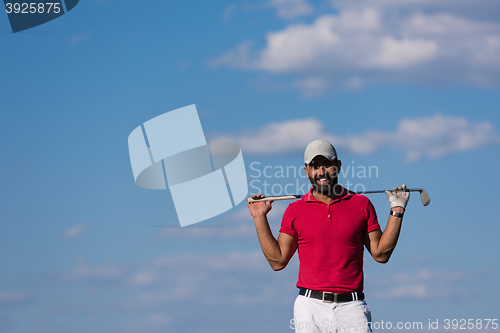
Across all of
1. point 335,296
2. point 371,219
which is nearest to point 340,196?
point 371,219

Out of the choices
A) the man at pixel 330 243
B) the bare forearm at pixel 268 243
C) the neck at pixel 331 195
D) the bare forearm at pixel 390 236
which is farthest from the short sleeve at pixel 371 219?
the bare forearm at pixel 268 243

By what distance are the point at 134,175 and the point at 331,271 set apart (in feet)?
31.6

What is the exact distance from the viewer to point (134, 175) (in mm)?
17016

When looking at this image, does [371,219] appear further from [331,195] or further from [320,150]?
[320,150]

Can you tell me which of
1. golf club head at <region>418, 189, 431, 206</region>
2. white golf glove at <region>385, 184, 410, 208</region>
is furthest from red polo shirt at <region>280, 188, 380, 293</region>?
golf club head at <region>418, 189, 431, 206</region>

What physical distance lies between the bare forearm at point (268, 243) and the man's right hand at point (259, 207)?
0.06 metres

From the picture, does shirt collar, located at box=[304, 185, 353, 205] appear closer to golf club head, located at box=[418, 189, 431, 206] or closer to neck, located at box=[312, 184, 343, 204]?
neck, located at box=[312, 184, 343, 204]

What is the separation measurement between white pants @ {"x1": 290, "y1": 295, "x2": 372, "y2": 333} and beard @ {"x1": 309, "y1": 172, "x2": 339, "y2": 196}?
1.53 meters

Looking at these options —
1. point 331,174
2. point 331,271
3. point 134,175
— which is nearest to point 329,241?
point 331,271

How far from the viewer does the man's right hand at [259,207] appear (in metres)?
9.09

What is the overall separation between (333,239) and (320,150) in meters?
1.25

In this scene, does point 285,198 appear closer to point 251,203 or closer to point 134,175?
point 251,203

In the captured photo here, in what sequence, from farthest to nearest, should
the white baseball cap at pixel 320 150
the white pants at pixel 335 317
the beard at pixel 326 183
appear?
the beard at pixel 326 183, the white baseball cap at pixel 320 150, the white pants at pixel 335 317

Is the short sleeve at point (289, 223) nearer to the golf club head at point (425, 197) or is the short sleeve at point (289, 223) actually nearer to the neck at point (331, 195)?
the neck at point (331, 195)
